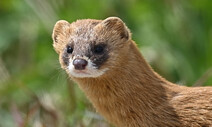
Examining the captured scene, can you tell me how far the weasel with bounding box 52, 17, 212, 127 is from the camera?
4.71 metres

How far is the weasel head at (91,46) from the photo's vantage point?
4.53 meters

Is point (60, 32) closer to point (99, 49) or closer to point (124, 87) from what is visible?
point (99, 49)

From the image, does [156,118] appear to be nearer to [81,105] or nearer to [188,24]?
[81,105]

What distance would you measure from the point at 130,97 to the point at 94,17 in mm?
3121

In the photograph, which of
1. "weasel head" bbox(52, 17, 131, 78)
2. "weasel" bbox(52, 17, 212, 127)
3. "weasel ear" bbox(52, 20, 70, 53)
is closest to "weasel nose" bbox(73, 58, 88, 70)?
"weasel head" bbox(52, 17, 131, 78)

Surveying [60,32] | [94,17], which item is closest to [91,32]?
[60,32]

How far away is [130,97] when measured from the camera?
A: 4879mm

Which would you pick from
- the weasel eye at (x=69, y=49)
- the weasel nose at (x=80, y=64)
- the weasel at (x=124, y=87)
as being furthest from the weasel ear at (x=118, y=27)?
the weasel nose at (x=80, y=64)

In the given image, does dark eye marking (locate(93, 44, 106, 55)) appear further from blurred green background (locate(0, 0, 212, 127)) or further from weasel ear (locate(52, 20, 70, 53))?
blurred green background (locate(0, 0, 212, 127))

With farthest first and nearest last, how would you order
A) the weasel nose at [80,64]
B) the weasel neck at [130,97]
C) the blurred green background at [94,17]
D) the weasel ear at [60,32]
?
1. the blurred green background at [94,17]
2. the weasel ear at [60,32]
3. the weasel neck at [130,97]
4. the weasel nose at [80,64]

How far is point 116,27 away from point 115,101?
509 mm

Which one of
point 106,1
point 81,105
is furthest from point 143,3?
point 81,105

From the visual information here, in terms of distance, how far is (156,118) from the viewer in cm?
488

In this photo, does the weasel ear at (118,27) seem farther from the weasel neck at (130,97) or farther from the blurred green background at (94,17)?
the blurred green background at (94,17)
